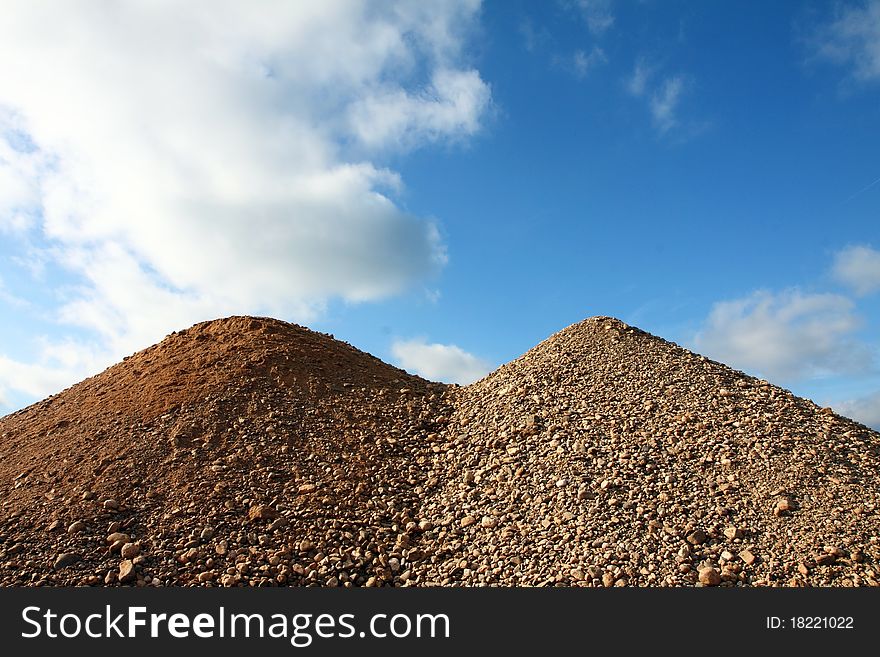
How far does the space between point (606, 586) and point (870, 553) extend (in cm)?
345

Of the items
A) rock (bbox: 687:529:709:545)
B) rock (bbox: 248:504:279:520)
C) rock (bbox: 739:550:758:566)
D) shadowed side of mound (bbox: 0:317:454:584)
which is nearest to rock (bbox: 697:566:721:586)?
rock (bbox: 739:550:758:566)

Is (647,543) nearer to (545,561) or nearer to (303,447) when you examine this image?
(545,561)

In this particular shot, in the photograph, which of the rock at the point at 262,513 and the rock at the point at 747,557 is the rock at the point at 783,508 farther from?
the rock at the point at 262,513

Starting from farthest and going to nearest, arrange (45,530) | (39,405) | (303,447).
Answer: (39,405)
(303,447)
(45,530)

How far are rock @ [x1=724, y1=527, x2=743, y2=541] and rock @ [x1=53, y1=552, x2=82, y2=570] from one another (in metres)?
8.66

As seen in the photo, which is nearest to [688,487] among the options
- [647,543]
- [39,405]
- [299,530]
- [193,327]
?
[647,543]

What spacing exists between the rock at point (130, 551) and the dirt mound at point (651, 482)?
155 inches

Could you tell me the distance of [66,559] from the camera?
924 cm

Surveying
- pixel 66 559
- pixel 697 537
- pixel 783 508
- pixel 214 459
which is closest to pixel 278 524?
pixel 214 459

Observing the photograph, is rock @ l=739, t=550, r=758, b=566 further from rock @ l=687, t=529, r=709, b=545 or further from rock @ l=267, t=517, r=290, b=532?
rock @ l=267, t=517, r=290, b=532

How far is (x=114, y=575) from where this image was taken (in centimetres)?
899

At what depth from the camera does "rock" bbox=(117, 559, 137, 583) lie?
29.3 feet

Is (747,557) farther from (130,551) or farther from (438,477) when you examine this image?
(130,551)

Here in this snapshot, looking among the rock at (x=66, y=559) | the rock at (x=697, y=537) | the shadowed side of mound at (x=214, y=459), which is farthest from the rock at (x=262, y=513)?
the rock at (x=697, y=537)
